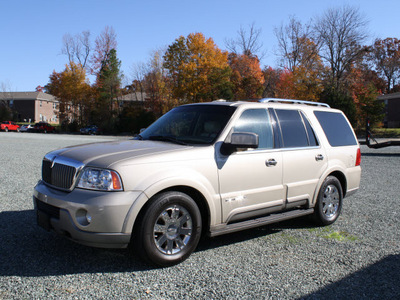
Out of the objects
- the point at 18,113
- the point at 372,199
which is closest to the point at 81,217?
the point at 372,199

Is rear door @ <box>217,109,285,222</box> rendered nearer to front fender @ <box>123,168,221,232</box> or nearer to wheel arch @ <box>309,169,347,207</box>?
front fender @ <box>123,168,221,232</box>

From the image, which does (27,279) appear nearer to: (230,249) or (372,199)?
(230,249)

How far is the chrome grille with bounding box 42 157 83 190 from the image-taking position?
3871mm

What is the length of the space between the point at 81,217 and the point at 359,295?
2746mm

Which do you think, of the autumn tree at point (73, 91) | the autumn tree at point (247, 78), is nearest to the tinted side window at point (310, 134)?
the autumn tree at point (247, 78)

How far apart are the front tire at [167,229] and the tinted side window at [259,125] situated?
4.28ft

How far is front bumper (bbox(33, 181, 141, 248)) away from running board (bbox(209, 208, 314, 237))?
1107 mm

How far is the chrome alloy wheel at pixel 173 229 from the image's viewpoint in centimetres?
393

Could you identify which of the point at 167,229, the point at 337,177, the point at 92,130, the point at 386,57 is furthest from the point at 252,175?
the point at 386,57

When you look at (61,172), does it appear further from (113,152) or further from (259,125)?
(259,125)

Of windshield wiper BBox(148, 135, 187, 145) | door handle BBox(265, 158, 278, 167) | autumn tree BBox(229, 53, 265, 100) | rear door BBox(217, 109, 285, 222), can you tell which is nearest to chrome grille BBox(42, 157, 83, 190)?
windshield wiper BBox(148, 135, 187, 145)

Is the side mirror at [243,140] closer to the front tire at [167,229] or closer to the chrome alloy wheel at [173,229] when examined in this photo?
the front tire at [167,229]

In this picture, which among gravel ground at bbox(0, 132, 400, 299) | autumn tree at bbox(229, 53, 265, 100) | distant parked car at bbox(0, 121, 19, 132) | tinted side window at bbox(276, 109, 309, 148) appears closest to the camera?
gravel ground at bbox(0, 132, 400, 299)

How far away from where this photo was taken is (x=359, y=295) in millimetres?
3434
